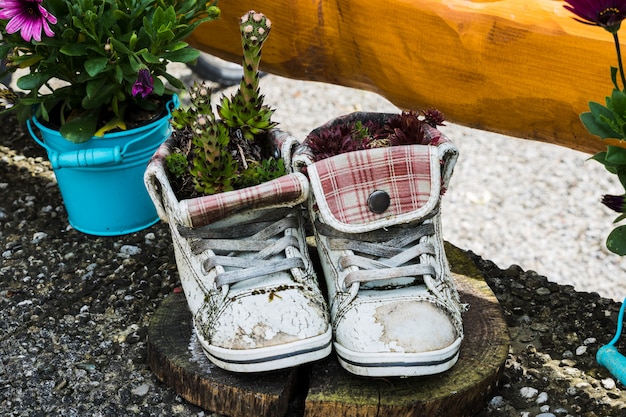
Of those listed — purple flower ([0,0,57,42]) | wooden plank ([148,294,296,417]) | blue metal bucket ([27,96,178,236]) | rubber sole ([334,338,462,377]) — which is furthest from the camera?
blue metal bucket ([27,96,178,236])

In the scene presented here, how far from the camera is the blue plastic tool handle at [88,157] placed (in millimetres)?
2350

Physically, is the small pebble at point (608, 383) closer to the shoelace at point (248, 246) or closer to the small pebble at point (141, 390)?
the shoelace at point (248, 246)

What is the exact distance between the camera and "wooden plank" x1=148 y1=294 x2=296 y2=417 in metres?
1.73

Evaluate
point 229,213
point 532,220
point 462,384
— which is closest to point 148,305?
point 229,213

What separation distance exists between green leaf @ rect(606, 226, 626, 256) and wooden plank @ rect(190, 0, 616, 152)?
1.71 feet

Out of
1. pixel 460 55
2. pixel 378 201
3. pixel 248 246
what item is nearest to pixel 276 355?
pixel 248 246

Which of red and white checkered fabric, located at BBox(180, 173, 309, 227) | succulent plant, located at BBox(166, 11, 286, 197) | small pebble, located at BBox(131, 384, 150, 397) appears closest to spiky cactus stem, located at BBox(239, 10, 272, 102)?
succulent plant, located at BBox(166, 11, 286, 197)

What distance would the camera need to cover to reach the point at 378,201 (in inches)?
71.7

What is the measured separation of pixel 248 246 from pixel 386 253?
0.32 m

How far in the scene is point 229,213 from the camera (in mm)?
1810

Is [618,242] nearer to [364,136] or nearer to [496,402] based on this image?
[496,402]

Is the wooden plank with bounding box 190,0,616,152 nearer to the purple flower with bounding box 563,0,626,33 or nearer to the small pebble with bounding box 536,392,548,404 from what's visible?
the purple flower with bounding box 563,0,626,33

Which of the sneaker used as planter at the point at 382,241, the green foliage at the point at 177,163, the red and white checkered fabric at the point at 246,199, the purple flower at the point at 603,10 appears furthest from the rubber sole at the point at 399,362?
the purple flower at the point at 603,10

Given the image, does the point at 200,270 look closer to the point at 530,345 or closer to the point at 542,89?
the point at 530,345
